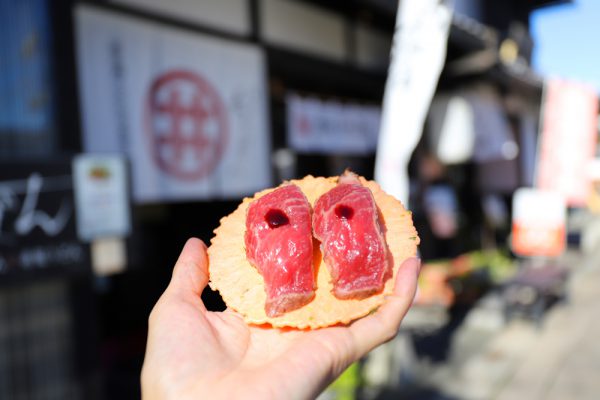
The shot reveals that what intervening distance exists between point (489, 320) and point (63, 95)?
349 inches

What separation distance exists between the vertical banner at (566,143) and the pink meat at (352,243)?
9641 mm

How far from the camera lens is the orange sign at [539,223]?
9852 mm

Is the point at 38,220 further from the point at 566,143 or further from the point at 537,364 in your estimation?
the point at 566,143

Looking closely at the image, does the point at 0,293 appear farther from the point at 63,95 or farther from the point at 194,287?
the point at 194,287

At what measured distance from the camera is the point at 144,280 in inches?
337

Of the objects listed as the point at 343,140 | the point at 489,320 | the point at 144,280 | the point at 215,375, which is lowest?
the point at 489,320

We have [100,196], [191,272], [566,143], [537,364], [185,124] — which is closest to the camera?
[191,272]

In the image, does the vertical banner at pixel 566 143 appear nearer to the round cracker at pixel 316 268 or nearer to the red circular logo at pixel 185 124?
the red circular logo at pixel 185 124

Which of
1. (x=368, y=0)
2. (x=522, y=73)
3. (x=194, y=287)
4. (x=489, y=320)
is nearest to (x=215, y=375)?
(x=194, y=287)

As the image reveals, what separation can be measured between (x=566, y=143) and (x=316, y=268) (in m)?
10.2

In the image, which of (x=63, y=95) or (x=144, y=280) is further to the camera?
(x=144, y=280)

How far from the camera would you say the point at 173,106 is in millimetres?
5348

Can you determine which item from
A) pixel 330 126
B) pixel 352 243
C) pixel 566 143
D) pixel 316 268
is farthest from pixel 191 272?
pixel 566 143

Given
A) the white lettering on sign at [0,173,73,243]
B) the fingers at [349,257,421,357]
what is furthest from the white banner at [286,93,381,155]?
the fingers at [349,257,421,357]
